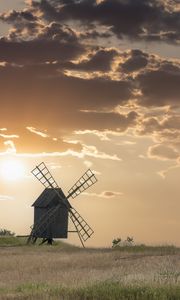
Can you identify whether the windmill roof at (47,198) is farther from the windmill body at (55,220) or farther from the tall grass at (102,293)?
the tall grass at (102,293)

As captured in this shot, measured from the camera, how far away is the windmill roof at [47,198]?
69.2 m

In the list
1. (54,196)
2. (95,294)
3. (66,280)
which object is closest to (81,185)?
(54,196)

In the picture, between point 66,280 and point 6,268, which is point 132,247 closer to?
point 6,268

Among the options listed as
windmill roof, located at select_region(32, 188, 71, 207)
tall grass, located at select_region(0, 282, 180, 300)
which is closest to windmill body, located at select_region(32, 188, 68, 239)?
windmill roof, located at select_region(32, 188, 71, 207)

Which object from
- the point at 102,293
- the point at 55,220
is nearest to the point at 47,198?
the point at 55,220

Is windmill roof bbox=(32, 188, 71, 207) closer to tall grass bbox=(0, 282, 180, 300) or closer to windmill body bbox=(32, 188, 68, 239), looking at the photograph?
windmill body bbox=(32, 188, 68, 239)

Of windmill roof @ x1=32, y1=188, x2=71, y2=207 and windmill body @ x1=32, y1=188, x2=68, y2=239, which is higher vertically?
windmill roof @ x1=32, y1=188, x2=71, y2=207

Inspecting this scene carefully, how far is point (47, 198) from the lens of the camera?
69812 mm

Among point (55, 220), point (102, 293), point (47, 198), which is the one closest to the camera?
point (102, 293)

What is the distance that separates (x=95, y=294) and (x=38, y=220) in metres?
50.3

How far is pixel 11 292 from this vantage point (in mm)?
21594

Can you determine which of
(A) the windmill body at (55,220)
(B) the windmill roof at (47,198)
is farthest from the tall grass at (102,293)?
(B) the windmill roof at (47,198)

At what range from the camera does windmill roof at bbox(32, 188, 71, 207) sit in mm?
69188

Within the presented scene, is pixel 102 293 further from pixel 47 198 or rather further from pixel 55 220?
pixel 47 198
